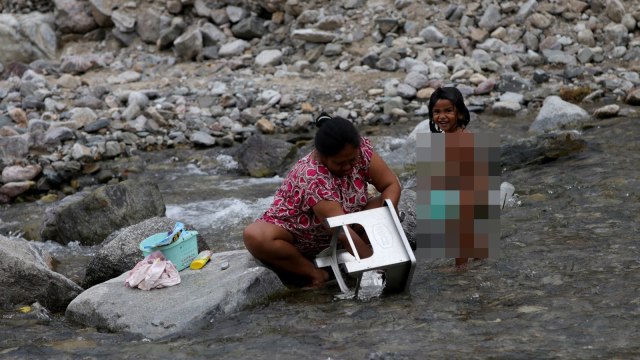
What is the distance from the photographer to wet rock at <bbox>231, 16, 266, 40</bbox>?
14.8 meters

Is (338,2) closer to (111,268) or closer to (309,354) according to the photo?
(111,268)

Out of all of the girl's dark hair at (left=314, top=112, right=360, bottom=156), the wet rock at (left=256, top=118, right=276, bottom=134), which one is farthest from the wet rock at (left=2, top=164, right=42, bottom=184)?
the girl's dark hair at (left=314, top=112, right=360, bottom=156)

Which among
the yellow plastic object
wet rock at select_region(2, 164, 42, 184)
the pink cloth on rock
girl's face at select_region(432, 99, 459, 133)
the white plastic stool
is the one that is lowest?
wet rock at select_region(2, 164, 42, 184)

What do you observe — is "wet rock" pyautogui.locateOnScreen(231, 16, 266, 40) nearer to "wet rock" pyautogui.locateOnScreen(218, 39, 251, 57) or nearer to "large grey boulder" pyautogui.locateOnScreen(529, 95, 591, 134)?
"wet rock" pyautogui.locateOnScreen(218, 39, 251, 57)

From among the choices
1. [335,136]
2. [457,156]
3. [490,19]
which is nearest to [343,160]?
[335,136]

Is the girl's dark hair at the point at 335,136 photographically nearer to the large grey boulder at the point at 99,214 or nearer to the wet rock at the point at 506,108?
the large grey boulder at the point at 99,214

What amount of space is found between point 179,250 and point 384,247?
1512 mm

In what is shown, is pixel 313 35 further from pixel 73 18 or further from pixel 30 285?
pixel 30 285

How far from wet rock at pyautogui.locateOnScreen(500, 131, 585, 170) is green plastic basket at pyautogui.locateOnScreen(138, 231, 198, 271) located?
437 centimetres

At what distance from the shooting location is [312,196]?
4902 millimetres

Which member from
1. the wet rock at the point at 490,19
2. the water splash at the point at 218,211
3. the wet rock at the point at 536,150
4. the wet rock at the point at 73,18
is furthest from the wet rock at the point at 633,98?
the wet rock at the point at 73,18

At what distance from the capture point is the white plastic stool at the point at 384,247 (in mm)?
4547

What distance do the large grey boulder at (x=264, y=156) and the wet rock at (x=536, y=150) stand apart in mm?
2764

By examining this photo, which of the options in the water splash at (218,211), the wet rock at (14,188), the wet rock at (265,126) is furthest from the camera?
the wet rock at (265,126)
